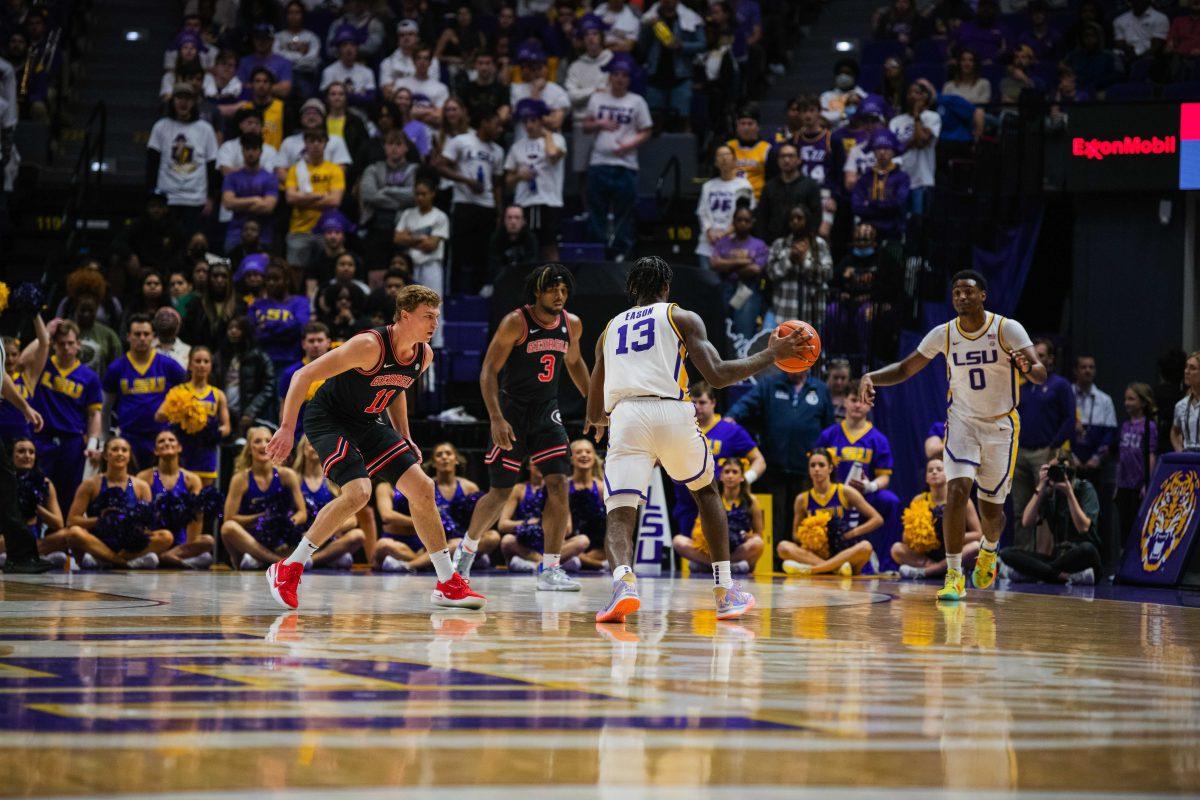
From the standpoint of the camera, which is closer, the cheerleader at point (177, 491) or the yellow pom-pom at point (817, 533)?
the cheerleader at point (177, 491)

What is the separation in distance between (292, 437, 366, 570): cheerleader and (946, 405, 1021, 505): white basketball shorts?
522 centimetres

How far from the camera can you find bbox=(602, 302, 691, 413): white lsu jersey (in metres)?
7.79

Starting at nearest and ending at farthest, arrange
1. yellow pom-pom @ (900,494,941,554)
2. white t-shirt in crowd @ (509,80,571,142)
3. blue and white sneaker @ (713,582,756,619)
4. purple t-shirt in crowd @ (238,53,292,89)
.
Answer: blue and white sneaker @ (713,582,756,619) < yellow pom-pom @ (900,494,941,554) < white t-shirt in crowd @ (509,80,571,142) < purple t-shirt in crowd @ (238,53,292,89)

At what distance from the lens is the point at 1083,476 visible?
13906 mm

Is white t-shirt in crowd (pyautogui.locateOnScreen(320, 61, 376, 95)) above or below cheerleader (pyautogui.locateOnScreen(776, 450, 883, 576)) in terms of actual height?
above

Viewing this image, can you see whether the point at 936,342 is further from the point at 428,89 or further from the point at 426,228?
the point at 428,89

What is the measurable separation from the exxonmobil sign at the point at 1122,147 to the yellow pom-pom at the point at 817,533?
4894 millimetres

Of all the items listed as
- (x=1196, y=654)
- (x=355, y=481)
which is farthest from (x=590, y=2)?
(x=1196, y=654)

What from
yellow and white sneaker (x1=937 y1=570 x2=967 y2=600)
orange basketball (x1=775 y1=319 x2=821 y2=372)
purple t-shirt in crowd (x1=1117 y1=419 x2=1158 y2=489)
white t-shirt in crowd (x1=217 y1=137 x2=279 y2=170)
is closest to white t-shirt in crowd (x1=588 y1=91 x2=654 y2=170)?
white t-shirt in crowd (x1=217 y1=137 x2=279 y2=170)

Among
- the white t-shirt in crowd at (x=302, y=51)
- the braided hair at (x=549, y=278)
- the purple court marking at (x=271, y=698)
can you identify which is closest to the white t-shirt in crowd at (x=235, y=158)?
the white t-shirt in crowd at (x=302, y=51)

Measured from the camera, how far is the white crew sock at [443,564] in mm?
→ 8297

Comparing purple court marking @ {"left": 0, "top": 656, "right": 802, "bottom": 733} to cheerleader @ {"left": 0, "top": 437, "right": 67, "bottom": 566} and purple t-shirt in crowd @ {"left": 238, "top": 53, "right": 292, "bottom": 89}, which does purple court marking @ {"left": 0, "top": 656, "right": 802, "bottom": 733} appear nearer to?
cheerleader @ {"left": 0, "top": 437, "right": 67, "bottom": 566}

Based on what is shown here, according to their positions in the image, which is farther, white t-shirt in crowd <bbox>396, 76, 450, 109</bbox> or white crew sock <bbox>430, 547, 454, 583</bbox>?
white t-shirt in crowd <bbox>396, 76, 450, 109</bbox>

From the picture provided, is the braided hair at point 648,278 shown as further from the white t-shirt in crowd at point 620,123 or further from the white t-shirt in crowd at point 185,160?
the white t-shirt in crowd at point 185,160
